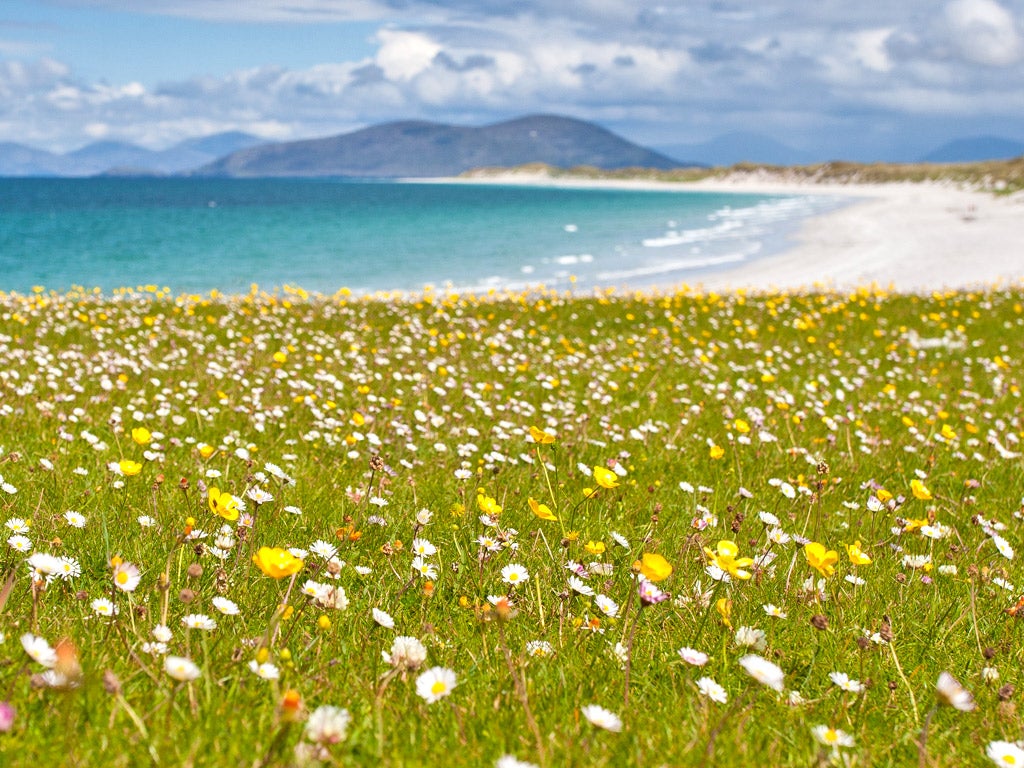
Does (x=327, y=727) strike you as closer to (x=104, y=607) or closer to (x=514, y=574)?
(x=104, y=607)

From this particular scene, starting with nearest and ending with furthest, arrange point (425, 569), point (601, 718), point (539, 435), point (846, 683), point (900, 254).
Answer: point (601, 718)
point (846, 683)
point (539, 435)
point (425, 569)
point (900, 254)

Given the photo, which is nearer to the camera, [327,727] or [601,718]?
[327,727]

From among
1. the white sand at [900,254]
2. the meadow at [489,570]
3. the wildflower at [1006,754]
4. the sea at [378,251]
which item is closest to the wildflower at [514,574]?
the meadow at [489,570]

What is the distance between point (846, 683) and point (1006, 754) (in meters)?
0.52

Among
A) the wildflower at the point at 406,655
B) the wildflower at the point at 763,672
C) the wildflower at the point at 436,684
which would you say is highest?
the wildflower at the point at 436,684

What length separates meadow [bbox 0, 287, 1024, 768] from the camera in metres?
2.29

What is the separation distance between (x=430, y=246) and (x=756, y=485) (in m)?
40.7

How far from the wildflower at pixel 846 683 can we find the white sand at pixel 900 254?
16.6 meters

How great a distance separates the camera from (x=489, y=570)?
366 cm

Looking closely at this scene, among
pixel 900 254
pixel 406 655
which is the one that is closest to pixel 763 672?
pixel 406 655

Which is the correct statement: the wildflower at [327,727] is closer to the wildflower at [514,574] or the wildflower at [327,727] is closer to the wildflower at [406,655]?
the wildflower at [406,655]

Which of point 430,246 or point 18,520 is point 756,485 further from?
point 430,246

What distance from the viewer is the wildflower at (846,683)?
2.71m

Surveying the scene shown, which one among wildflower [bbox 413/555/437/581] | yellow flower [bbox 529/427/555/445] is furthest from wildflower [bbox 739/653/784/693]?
wildflower [bbox 413/555/437/581]
